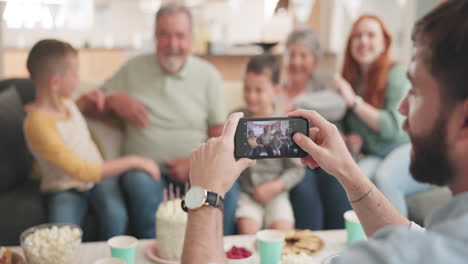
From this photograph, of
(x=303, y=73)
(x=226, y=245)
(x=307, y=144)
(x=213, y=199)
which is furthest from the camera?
(x=303, y=73)

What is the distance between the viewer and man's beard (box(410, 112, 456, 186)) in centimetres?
72

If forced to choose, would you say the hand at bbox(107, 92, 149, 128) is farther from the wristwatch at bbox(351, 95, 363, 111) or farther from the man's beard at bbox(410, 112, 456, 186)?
the man's beard at bbox(410, 112, 456, 186)

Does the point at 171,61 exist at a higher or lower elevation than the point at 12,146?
higher

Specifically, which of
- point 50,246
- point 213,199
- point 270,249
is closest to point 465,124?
point 213,199

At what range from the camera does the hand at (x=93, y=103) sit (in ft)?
7.09

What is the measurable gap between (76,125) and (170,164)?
0.44 m

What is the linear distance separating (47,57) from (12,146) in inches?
22.5

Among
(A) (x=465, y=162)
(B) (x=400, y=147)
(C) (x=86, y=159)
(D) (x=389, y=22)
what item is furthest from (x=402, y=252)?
(D) (x=389, y=22)

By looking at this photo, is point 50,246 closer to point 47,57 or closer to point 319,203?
point 47,57

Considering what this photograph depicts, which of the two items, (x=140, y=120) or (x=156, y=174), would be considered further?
(x=140, y=120)

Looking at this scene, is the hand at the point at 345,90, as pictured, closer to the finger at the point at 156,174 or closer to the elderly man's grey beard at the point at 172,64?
the elderly man's grey beard at the point at 172,64

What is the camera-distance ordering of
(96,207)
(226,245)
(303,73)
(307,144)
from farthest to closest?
(303,73)
(96,207)
(226,245)
(307,144)

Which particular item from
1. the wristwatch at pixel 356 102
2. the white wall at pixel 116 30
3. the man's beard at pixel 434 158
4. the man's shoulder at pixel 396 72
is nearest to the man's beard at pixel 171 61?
the wristwatch at pixel 356 102

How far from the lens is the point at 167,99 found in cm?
227
